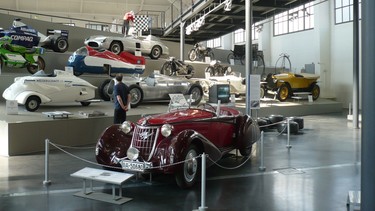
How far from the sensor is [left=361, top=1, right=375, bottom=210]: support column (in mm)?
3945

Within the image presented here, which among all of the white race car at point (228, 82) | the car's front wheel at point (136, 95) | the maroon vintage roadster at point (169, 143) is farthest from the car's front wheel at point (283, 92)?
the maroon vintage roadster at point (169, 143)

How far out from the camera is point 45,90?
11.5 meters

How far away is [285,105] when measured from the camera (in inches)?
693

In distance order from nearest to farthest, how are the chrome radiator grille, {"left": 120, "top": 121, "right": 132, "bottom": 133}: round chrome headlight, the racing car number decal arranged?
the chrome radiator grille < {"left": 120, "top": 121, "right": 132, "bottom": 133}: round chrome headlight < the racing car number decal

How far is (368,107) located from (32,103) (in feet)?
30.8

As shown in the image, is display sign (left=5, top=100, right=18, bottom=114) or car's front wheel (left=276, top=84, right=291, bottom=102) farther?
car's front wheel (left=276, top=84, right=291, bottom=102)

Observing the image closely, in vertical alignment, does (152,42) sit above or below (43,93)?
above

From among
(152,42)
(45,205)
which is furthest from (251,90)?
(152,42)

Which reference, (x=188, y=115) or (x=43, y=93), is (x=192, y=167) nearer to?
(x=188, y=115)

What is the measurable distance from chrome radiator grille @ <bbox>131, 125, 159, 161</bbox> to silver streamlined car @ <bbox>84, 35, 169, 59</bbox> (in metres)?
11.3

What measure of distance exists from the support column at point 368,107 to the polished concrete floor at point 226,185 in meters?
1.57

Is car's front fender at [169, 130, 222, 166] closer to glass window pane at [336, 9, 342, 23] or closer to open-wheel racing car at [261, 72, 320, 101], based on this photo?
open-wheel racing car at [261, 72, 320, 101]

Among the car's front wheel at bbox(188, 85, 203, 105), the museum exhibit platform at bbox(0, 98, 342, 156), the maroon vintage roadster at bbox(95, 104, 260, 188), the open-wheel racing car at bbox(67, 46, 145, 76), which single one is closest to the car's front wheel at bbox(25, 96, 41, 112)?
the museum exhibit platform at bbox(0, 98, 342, 156)

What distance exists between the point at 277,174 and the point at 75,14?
27626mm
